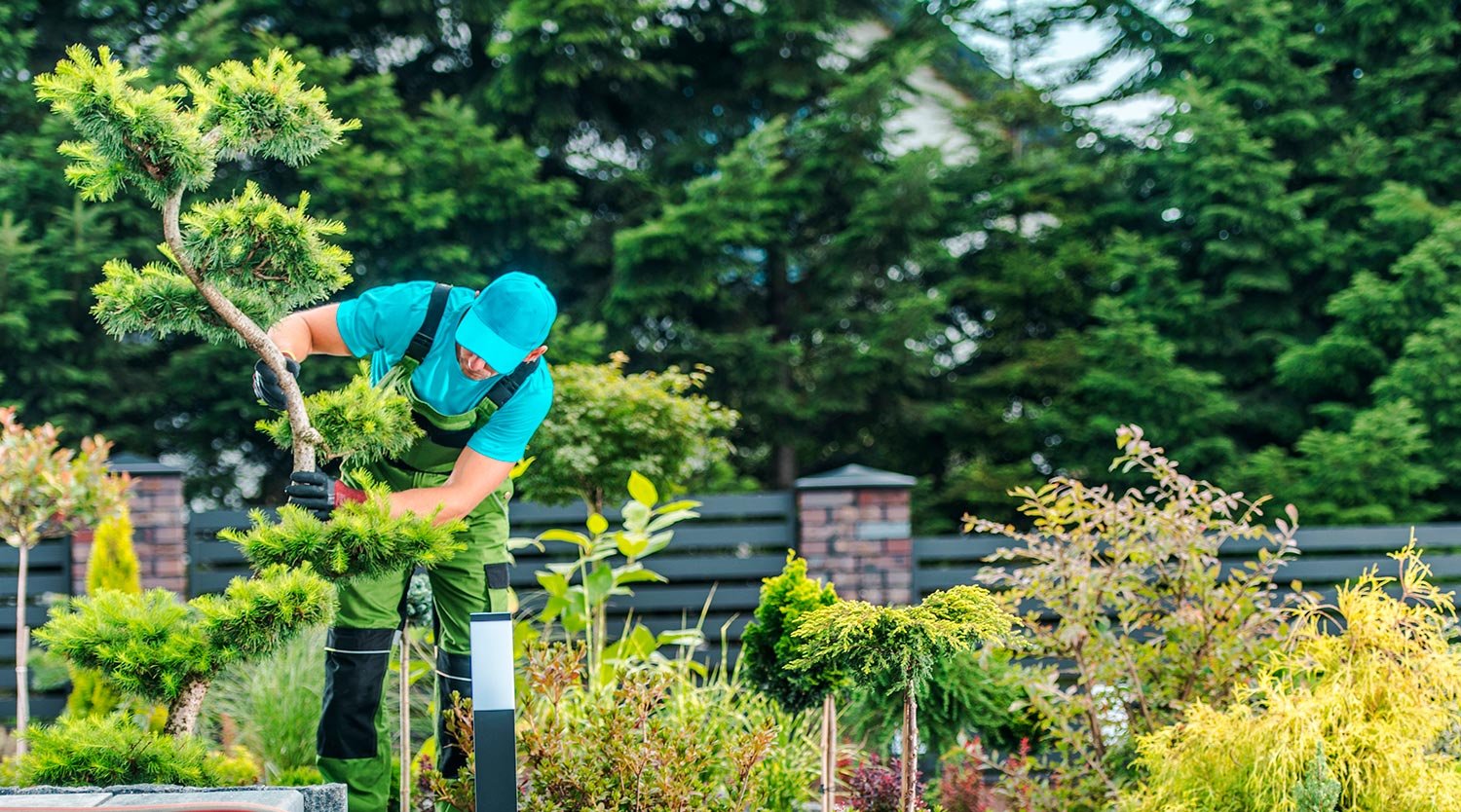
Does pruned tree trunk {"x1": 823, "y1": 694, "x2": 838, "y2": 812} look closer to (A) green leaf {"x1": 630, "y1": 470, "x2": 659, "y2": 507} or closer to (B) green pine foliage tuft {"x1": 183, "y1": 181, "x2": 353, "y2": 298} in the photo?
(A) green leaf {"x1": 630, "y1": 470, "x2": 659, "y2": 507}

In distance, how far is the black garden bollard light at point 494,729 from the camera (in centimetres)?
228

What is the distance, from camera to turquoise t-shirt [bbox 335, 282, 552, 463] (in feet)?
9.89

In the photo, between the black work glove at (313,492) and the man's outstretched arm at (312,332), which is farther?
the man's outstretched arm at (312,332)

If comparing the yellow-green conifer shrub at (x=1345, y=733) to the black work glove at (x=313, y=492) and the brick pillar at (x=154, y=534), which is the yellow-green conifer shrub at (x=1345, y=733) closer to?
the black work glove at (x=313, y=492)

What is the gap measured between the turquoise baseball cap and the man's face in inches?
2.3

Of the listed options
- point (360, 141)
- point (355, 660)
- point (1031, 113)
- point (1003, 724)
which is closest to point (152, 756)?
point (355, 660)

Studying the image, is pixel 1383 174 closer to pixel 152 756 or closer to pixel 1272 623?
pixel 1272 623

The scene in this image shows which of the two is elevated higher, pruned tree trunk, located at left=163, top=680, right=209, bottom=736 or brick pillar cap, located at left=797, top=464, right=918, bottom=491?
brick pillar cap, located at left=797, top=464, right=918, bottom=491

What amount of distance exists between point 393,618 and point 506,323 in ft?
3.01

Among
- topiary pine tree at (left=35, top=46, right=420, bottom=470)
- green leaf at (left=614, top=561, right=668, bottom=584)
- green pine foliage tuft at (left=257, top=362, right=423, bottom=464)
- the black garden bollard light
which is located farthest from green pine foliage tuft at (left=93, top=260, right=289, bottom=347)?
green leaf at (left=614, top=561, right=668, bottom=584)

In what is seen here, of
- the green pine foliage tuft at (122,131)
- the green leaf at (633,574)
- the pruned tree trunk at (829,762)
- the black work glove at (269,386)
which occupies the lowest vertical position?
the pruned tree trunk at (829,762)

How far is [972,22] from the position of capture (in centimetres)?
903

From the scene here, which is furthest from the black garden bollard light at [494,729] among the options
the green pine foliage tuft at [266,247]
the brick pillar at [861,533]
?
the brick pillar at [861,533]

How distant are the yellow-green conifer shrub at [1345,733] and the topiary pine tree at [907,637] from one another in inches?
29.6
